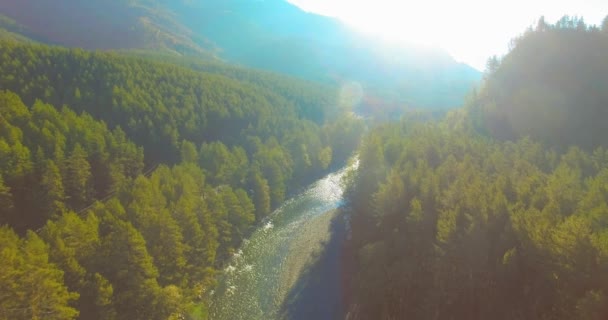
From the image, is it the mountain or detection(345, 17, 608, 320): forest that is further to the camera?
the mountain

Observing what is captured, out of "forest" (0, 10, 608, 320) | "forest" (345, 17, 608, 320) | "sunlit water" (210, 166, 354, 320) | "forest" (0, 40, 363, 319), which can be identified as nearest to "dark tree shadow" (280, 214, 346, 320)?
"sunlit water" (210, 166, 354, 320)

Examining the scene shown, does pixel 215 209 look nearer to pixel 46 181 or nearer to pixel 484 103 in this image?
pixel 46 181

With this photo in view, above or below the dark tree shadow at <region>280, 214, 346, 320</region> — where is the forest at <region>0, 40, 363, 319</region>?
above

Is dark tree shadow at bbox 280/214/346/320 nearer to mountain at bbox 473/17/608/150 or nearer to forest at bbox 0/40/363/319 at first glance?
forest at bbox 0/40/363/319

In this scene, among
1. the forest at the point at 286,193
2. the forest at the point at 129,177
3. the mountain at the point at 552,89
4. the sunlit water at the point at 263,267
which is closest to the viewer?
the forest at the point at 286,193

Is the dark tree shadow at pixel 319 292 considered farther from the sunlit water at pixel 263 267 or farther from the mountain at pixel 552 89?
the mountain at pixel 552 89

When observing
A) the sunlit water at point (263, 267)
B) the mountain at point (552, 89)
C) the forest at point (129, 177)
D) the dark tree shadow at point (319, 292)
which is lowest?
the sunlit water at point (263, 267)

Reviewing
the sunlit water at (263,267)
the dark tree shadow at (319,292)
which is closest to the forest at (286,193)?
the dark tree shadow at (319,292)
